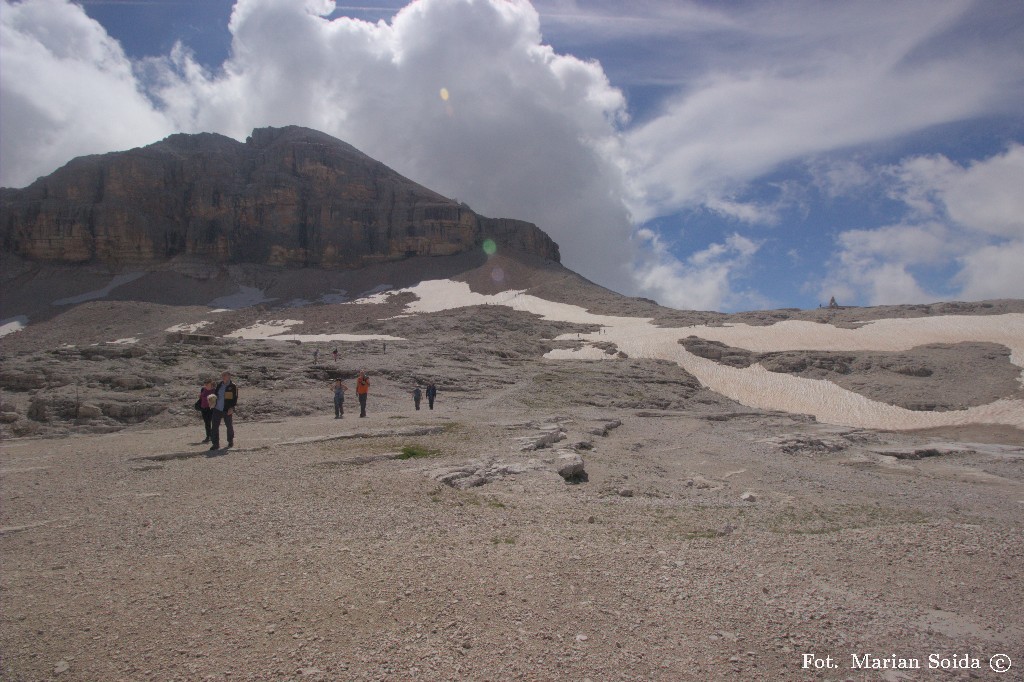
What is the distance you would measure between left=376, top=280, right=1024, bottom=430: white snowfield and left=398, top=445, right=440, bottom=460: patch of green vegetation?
23449 millimetres

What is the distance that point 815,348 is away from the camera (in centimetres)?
3950

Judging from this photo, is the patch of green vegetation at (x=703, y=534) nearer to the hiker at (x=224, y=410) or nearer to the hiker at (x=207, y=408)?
the hiker at (x=224, y=410)

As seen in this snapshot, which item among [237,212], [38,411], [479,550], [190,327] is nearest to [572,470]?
[479,550]

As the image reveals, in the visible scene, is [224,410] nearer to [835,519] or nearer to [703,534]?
[703,534]

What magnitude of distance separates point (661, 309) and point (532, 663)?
5719cm

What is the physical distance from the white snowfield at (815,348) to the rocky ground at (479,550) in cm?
1023

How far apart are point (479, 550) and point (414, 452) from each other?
6148 mm

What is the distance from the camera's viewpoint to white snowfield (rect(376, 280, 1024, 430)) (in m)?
28.3

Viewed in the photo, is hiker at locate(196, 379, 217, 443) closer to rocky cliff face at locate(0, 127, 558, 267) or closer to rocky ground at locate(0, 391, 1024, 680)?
rocky ground at locate(0, 391, 1024, 680)

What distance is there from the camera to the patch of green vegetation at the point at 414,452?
12457 mm

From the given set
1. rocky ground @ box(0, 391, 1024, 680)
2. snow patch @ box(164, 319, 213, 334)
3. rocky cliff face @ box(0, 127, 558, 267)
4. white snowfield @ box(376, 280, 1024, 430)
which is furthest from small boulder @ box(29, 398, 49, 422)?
rocky cliff face @ box(0, 127, 558, 267)

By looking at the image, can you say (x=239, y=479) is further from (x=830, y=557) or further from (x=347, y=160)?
(x=347, y=160)

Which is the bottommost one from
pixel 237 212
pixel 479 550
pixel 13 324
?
pixel 479 550

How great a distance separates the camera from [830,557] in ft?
23.8
